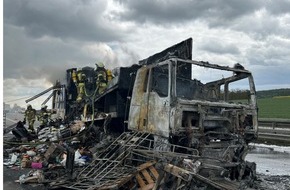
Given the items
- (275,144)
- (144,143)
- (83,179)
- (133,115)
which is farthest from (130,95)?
(275,144)

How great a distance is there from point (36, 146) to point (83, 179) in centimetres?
367

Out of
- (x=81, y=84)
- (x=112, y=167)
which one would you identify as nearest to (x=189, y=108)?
(x=112, y=167)

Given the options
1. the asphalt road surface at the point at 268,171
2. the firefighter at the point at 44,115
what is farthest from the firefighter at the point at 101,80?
the firefighter at the point at 44,115

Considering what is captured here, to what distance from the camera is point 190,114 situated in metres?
5.98

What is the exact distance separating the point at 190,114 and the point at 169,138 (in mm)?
542

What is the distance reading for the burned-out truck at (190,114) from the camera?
5789 mm

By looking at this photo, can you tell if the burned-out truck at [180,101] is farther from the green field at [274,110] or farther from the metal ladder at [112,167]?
the green field at [274,110]

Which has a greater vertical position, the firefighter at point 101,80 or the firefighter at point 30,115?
the firefighter at point 101,80

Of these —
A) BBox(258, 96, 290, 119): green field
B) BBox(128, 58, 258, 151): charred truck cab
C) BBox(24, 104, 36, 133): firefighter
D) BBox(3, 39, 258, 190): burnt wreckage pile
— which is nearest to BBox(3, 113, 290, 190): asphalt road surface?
BBox(3, 39, 258, 190): burnt wreckage pile

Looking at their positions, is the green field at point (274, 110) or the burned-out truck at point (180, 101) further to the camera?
the green field at point (274, 110)

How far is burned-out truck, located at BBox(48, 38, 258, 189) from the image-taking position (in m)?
5.79

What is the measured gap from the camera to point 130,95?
784 centimetres

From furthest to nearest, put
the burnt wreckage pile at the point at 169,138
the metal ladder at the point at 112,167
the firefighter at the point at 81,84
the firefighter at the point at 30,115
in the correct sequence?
the firefighter at the point at 30,115
the firefighter at the point at 81,84
the metal ladder at the point at 112,167
the burnt wreckage pile at the point at 169,138

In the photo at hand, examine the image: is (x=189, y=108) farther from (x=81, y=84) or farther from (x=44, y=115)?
(x=44, y=115)
